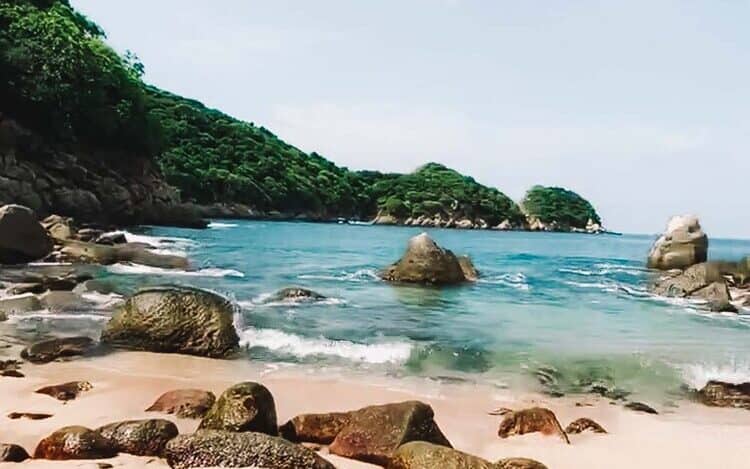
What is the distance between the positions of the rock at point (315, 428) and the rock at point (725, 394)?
16.5 feet

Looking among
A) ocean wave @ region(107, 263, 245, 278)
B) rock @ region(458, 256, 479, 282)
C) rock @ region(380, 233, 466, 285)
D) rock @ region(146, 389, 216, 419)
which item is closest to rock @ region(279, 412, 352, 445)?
rock @ region(146, 389, 216, 419)

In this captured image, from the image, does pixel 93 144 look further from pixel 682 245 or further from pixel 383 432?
pixel 383 432

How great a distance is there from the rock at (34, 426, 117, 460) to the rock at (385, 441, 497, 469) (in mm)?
2176

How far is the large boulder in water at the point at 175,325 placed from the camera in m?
9.66

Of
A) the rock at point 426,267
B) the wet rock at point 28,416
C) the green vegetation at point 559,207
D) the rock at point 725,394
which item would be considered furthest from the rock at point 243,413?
the green vegetation at point 559,207

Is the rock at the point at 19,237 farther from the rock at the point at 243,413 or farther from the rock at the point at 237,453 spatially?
the rock at the point at 237,453

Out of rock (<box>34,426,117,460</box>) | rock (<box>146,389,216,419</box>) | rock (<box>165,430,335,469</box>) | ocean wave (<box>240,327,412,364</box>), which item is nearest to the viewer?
rock (<box>165,430,335,469</box>)

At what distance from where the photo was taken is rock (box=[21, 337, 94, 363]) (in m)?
8.73

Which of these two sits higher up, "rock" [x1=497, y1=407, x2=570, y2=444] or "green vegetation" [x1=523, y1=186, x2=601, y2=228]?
"green vegetation" [x1=523, y1=186, x2=601, y2=228]

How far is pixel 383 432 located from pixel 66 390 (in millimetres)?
3561

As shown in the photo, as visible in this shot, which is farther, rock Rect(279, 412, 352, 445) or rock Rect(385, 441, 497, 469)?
rock Rect(279, 412, 352, 445)

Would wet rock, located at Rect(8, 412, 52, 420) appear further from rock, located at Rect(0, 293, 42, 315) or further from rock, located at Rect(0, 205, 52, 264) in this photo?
rock, located at Rect(0, 205, 52, 264)

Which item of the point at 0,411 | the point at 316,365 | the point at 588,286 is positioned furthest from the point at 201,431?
the point at 588,286

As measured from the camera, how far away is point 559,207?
5674 inches
